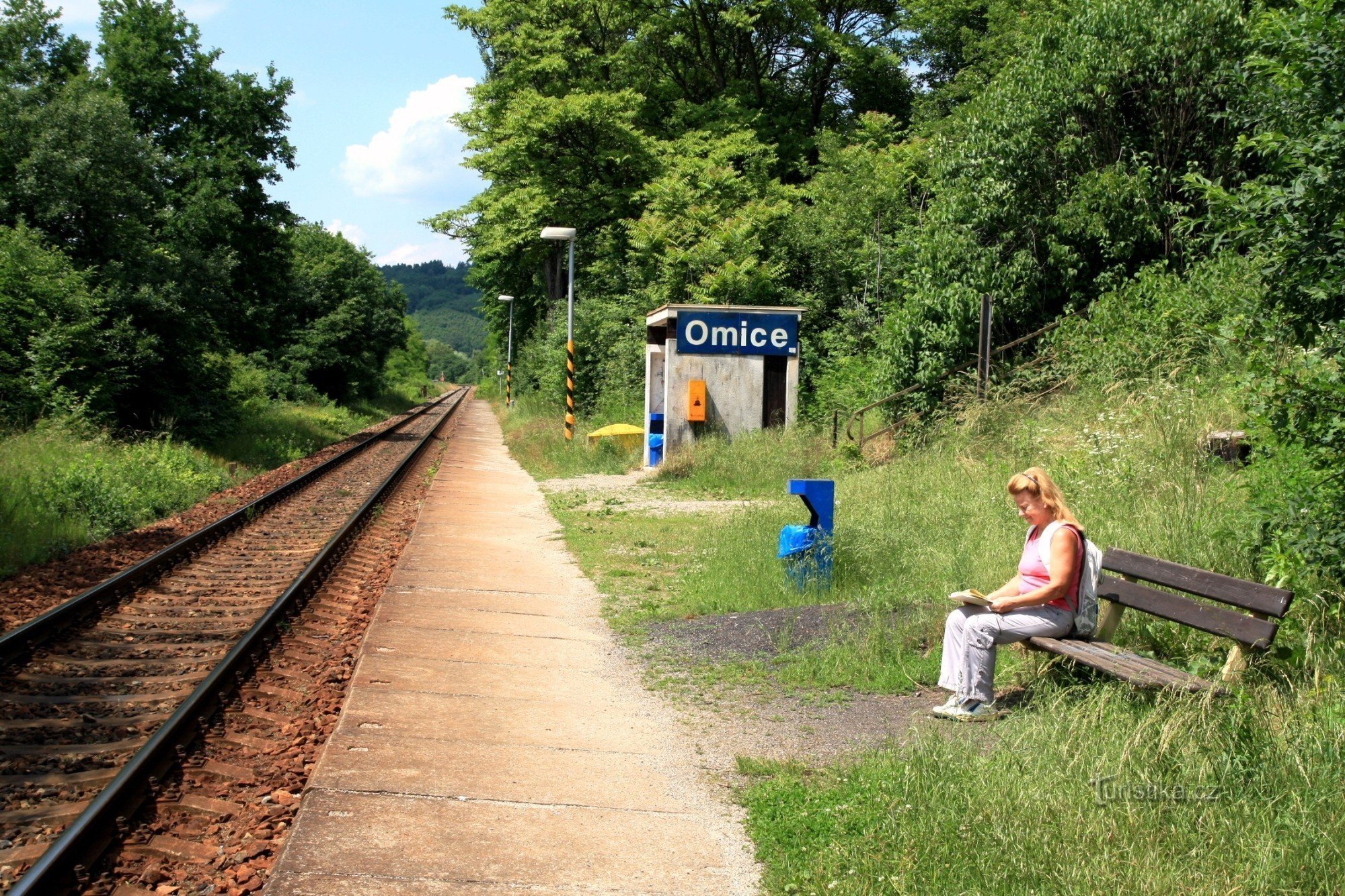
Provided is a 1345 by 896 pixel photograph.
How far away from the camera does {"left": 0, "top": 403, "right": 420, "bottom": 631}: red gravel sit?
9.53 metres

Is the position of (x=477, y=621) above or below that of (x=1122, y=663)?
below

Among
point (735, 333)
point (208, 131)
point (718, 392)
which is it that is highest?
point (208, 131)

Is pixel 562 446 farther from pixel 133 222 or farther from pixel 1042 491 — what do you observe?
pixel 1042 491

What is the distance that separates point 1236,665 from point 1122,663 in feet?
1.70

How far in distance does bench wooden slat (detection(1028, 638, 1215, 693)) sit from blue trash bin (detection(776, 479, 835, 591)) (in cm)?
318

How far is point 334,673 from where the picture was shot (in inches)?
302

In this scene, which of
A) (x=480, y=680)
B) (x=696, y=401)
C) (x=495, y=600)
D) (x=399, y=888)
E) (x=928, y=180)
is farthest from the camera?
(x=928, y=180)

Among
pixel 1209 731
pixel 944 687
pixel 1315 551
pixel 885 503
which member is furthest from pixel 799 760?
pixel 885 503

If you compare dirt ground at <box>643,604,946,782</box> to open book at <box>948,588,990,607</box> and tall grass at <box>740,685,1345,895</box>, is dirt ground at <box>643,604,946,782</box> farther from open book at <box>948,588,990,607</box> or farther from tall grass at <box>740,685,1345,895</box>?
open book at <box>948,588,990,607</box>

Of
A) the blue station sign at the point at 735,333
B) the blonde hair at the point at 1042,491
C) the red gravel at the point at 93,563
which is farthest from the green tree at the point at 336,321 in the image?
the blonde hair at the point at 1042,491

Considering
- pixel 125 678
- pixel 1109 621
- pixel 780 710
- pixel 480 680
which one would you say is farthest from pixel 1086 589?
pixel 125 678

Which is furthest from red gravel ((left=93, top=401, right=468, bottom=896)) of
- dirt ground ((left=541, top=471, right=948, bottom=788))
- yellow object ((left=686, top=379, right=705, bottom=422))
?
yellow object ((left=686, top=379, right=705, bottom=422))

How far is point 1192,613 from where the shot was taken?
18.7 ft

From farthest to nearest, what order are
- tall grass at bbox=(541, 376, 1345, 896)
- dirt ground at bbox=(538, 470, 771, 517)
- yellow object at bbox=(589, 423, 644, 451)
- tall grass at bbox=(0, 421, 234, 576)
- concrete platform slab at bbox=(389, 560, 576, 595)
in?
1. yellow object at bbox=(589, 423, 644, 451)
2. dirt ground at bbox=(538, 470, 771, 517)
3. tall grass at bbox=(0, 421, 234, 576)
4. concrete platform slab at bbox=(389, 560, 576, 595)
5. tall grass at bbox=(541, 376, 1345, 896)
